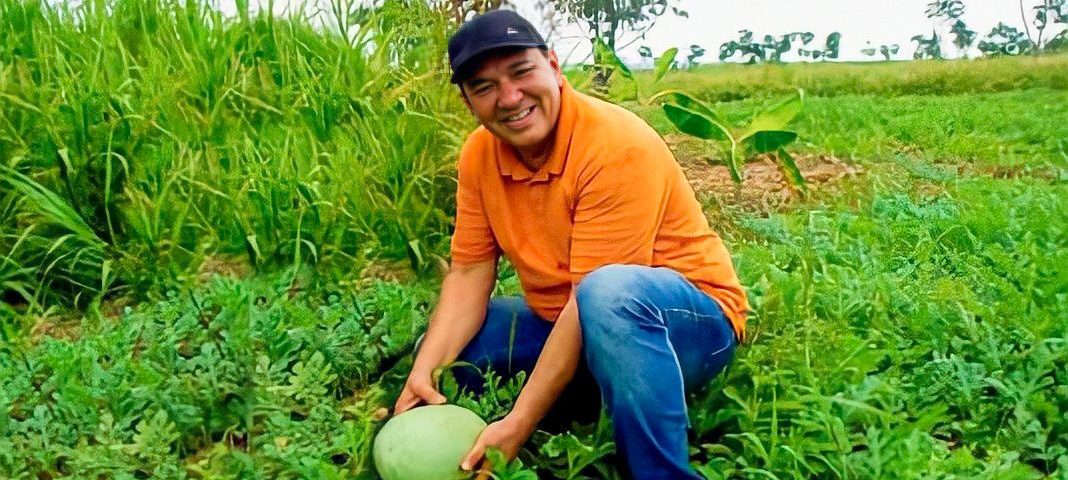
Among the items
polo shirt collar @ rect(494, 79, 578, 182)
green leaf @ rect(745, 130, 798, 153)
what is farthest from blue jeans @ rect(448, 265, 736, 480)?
green leaf @ rect(745, 130, 798, 153)

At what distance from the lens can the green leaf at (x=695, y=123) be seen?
425 cm

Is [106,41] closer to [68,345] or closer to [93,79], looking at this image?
[93,79]

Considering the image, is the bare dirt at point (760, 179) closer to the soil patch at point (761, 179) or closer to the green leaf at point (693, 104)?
the soil patch at point (761, 179)

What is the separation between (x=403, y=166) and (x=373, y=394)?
1312 mm

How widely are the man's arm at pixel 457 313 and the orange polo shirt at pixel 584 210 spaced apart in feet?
0.12

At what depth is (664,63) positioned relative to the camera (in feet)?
14.2

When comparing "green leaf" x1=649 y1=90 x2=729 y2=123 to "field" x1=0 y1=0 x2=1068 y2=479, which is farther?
"green leaf" x1=649 y1=90 x2=729 y2=123

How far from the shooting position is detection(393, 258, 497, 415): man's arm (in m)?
2.40

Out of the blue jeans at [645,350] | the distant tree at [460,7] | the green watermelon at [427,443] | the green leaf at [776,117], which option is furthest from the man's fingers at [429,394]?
the green leaf at [776,117]

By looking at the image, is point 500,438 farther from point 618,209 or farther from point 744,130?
point 744,130

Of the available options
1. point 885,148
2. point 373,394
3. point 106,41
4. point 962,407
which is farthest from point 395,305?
point 885,148

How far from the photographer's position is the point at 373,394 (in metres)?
2.49

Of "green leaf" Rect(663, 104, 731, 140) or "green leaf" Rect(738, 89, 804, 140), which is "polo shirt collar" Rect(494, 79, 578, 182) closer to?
"green leaf" Rect(663, 104, 731, 140)

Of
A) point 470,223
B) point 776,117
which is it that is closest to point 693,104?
point 776,117
